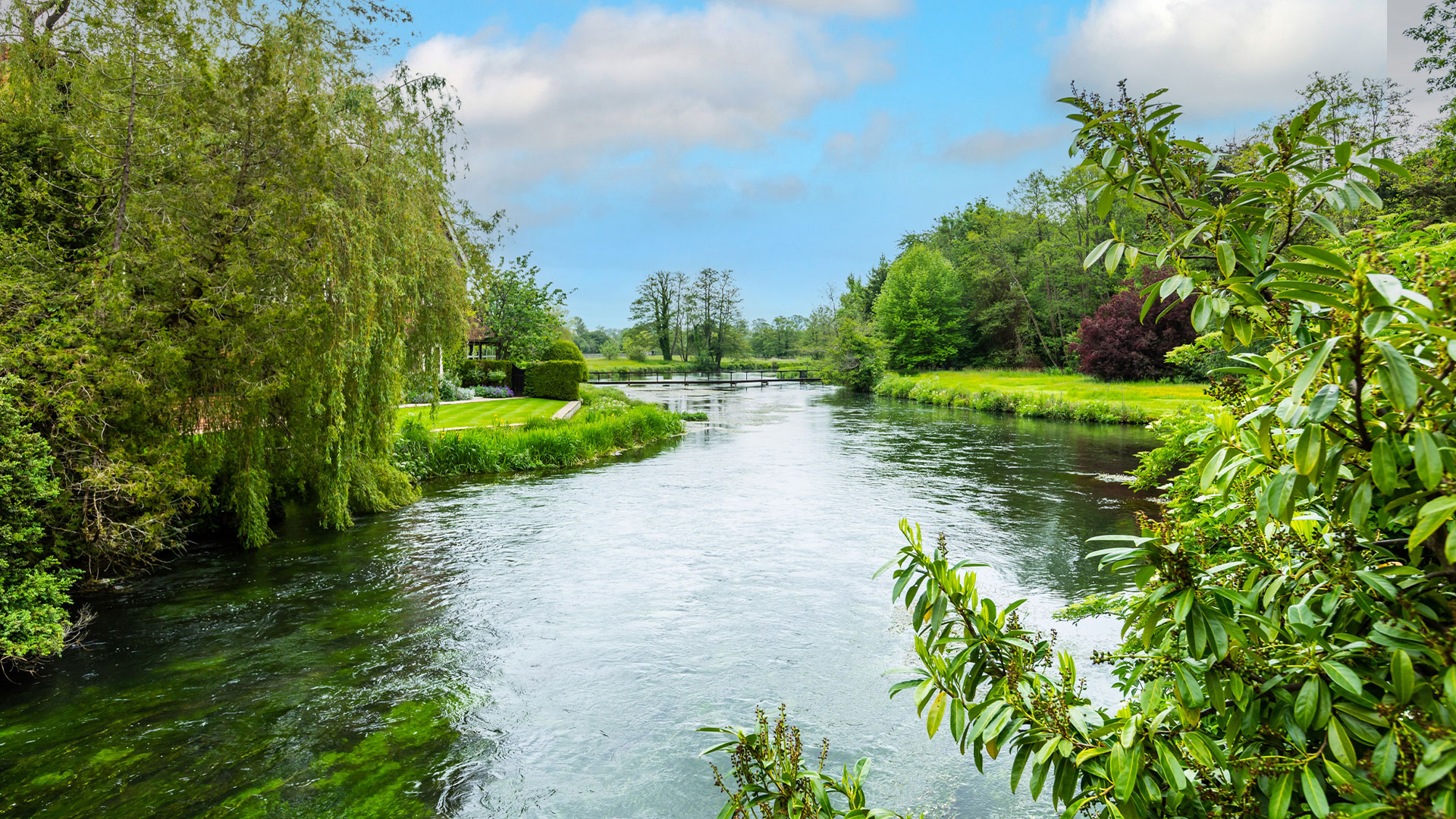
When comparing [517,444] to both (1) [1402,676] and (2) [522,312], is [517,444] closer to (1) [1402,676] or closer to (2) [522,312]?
(1) [1402,676]

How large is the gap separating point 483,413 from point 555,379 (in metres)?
8.90

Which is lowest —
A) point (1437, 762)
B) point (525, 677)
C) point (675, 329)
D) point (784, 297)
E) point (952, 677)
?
point (525, 677)

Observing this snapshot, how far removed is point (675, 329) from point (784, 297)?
4597 inches

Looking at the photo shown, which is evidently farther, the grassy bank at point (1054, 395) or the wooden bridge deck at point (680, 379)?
the wooden bridge deck at point (680, 379)

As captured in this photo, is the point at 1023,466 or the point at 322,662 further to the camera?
the point at 1023,466

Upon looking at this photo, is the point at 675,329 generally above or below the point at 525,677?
above

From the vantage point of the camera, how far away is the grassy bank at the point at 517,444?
13.4m

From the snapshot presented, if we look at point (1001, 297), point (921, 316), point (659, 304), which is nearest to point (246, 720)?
point (921, 316)

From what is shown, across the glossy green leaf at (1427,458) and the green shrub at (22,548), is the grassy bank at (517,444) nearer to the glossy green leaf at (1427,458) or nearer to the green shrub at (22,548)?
the green shrub at (22,548)

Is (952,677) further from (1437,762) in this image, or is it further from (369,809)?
(369,809)

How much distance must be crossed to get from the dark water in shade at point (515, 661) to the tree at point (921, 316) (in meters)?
37.0

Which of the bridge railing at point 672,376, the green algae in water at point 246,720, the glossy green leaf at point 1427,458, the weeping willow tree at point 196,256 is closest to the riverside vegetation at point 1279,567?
the glossy green leaf at point 1427,458

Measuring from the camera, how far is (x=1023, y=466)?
15164 millimetres

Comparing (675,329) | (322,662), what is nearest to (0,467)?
(322,662)
